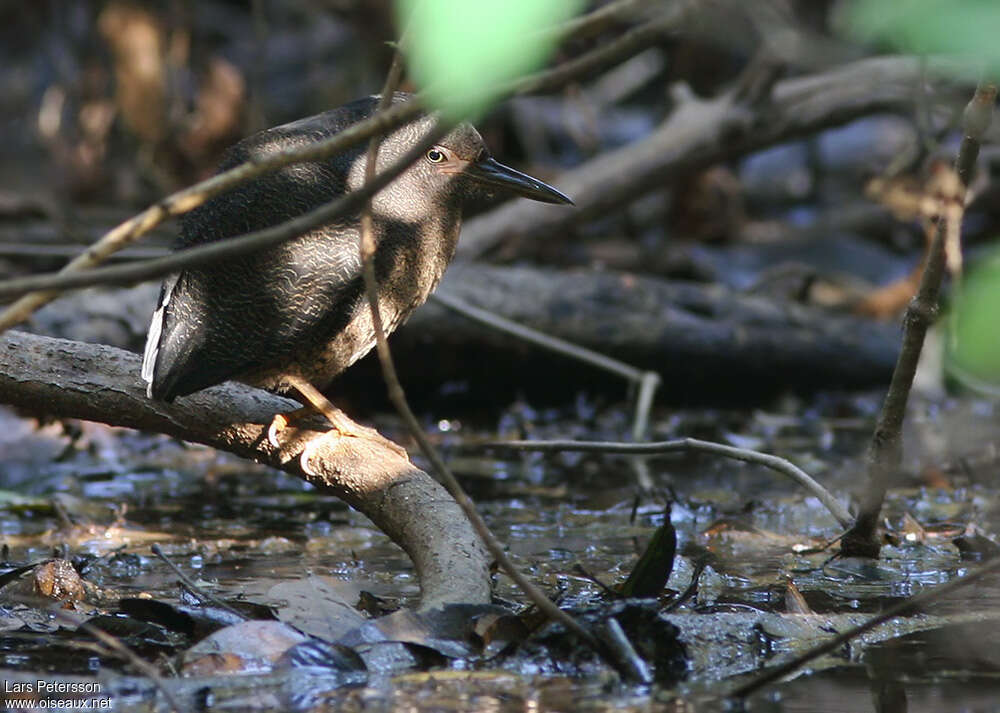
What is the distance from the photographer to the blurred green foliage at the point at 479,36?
4.00 ft

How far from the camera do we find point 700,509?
14.2ft

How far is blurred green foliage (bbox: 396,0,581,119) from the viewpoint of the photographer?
4.00 feet

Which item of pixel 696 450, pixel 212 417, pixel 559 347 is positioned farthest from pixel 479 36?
pixel 559 347

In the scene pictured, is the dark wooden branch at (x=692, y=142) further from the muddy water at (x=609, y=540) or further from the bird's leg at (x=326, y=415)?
the bird's leg at (x=326, y=415)

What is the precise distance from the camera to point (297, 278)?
3307 millimetres

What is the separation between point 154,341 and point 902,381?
6.00 ft

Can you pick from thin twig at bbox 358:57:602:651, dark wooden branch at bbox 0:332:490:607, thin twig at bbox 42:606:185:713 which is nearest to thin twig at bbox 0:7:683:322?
thin twig at bbox 358:57:602:651

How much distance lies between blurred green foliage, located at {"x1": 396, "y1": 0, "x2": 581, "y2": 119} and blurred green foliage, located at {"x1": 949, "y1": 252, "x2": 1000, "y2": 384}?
1.84ft

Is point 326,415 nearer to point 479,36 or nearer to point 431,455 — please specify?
point 431,455

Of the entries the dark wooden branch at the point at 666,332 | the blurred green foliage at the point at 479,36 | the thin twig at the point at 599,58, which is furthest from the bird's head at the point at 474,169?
→ the blurred green foliage at the point at 479,36

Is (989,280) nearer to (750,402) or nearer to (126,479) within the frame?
(126,479)

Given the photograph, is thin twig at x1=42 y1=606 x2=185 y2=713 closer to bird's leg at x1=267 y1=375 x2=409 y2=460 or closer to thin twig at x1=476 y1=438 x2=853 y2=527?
bird's leg at x1=267 y1=375 x2=409 y2=460

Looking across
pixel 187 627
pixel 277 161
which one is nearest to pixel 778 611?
pixel 187 627

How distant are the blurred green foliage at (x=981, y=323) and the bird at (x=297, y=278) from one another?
6.49 ft
